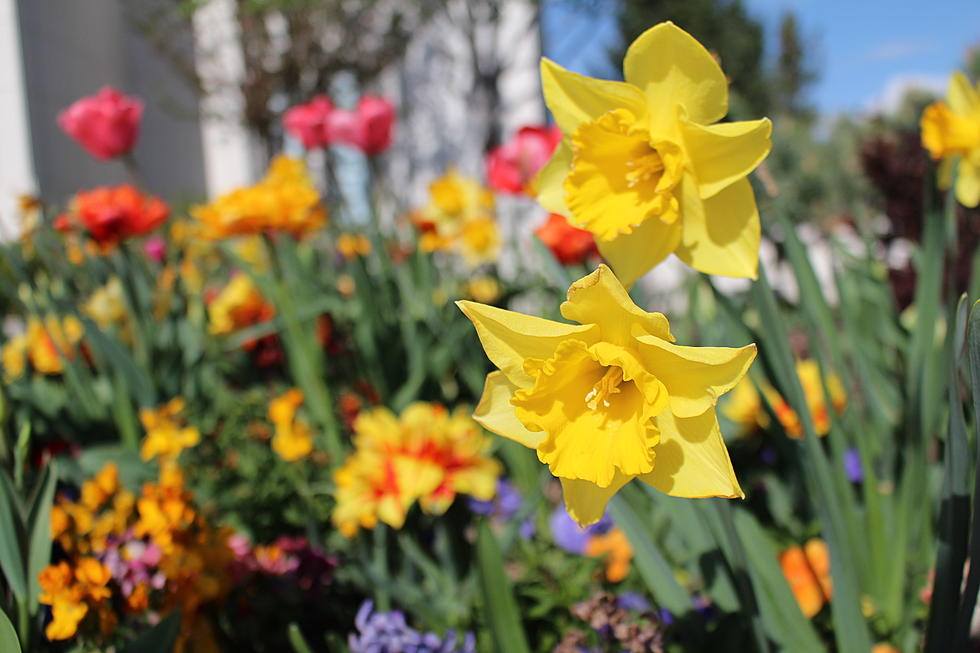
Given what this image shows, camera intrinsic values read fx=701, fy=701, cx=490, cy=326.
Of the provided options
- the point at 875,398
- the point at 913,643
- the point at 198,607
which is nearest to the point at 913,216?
the point at 875,398

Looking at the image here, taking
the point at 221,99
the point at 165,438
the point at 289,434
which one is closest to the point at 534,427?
the point at 289,434

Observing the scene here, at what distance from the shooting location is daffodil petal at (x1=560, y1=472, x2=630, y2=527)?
0.60 meters

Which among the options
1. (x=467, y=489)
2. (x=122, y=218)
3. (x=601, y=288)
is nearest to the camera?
(x=601, y=288)

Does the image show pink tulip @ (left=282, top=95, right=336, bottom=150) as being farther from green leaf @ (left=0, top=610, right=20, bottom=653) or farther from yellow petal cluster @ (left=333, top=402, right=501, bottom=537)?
green leaf @ (left=0, top=610, right=20, bottom=653)

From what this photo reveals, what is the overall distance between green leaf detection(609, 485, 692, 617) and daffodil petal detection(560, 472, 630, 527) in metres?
0.25

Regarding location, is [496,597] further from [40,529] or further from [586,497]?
[40,529]

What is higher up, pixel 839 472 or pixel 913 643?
pixel 839 472

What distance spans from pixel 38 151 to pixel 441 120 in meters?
5.16

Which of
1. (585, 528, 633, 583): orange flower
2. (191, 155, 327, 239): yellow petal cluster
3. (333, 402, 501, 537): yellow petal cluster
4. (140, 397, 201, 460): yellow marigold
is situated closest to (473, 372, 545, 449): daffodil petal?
(333, 402, 501, 537): yellow petal cluster

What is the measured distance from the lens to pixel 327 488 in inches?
57.4

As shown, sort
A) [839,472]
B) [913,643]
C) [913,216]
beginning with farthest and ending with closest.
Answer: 1. [913,216]
2. [913,643]
3. [839,472]

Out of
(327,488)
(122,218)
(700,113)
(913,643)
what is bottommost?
(913,643)

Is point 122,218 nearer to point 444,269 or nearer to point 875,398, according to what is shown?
point 444,269

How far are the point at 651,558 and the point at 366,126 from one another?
1766 millimetres
